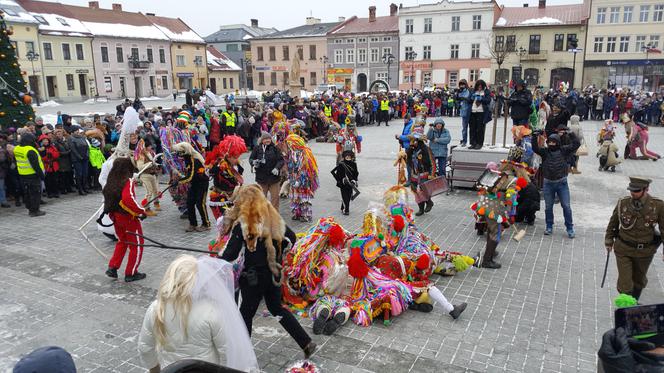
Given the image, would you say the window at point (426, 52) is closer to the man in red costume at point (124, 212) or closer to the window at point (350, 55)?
the window at point (350, 55)

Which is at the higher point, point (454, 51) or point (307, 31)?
point (307, 31)

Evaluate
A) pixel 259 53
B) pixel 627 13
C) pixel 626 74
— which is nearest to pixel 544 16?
pixel 627 13

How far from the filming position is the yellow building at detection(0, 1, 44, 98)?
127ft

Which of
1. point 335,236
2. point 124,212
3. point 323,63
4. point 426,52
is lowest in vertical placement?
point 335,236

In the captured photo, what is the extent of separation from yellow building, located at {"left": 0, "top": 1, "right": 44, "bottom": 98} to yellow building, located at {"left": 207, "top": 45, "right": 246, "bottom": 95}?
63.2ft

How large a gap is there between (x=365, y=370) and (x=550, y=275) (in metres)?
3.65

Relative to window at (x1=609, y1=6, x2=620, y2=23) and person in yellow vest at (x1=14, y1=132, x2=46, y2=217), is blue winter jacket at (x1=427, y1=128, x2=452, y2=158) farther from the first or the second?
window at (x1=609, y1=6, x2=620, y2=23)

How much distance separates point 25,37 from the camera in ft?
130

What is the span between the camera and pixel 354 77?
192 ft

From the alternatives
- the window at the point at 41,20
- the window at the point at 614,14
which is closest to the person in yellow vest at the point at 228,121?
the window at the point at 41,20

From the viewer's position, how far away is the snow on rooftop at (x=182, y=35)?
53.1m

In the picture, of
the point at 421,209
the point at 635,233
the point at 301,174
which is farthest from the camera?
the point at 421,209

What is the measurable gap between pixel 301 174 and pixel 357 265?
165 inches

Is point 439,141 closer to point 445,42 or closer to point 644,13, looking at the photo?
point 644,13
